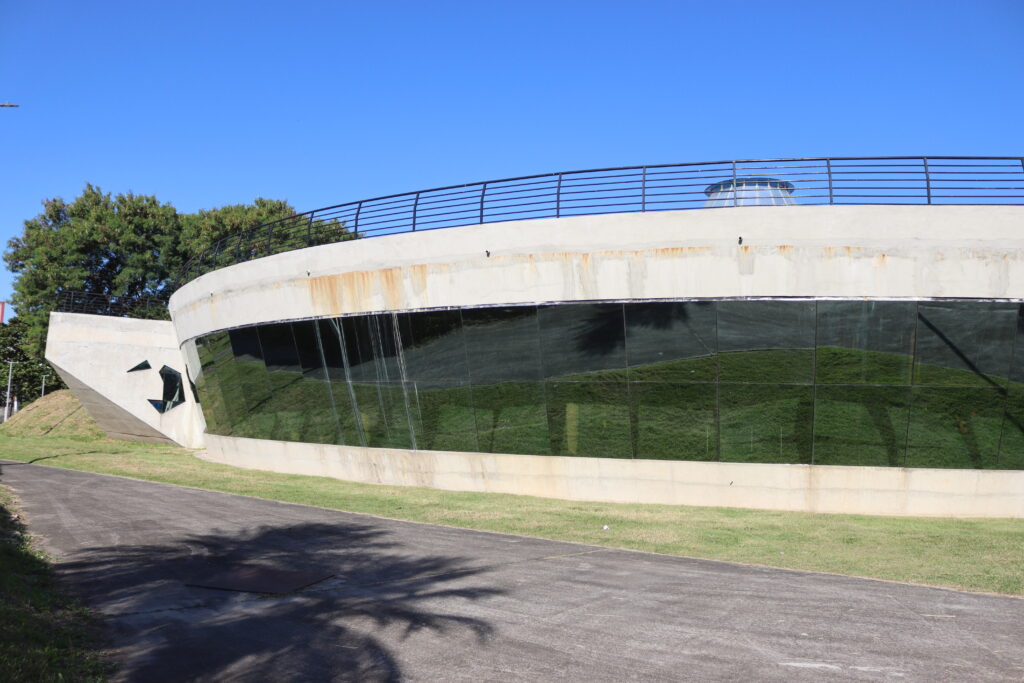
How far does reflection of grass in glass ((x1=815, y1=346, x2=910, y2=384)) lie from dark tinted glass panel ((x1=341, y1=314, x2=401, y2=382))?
10.4m

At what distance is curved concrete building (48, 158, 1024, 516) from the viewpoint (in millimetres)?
16047

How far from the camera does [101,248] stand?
52031 mm

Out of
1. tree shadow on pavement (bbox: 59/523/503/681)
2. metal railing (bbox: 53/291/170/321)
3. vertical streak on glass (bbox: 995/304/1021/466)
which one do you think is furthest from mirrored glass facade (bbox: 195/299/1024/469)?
metal railing (bbox: 53/291/170/321)

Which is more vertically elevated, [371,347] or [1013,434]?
[371,347]

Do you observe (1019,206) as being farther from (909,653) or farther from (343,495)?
(343,495)

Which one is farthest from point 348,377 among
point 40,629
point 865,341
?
point 40,629

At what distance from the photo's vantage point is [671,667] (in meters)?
7.06

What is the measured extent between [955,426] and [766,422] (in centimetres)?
384

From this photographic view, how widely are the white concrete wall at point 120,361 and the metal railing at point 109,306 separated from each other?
191cm

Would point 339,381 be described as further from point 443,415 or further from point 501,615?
point 501,615

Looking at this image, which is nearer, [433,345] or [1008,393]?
[1008,393]

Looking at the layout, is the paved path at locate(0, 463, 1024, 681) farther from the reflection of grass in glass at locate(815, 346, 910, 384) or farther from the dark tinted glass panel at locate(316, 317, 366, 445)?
the dark tinted glass panel at locate(316, 317, 366, 445)

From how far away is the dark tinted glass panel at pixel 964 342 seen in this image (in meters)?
15.8

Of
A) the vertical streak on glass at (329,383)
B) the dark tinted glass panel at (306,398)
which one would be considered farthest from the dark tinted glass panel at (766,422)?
the dark tinted glass panel at (306,398)
